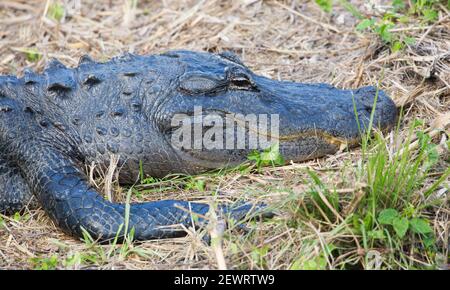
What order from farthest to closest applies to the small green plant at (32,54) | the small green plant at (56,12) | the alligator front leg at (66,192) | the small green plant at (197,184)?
the small green plant at (56,12)
the small green plant at (32,54)
the small green plant at (197,184)
the alligator front leg at (66,192)

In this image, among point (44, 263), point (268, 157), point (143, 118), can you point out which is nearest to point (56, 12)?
point (143, 118)

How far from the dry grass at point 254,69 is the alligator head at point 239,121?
0.40 feet

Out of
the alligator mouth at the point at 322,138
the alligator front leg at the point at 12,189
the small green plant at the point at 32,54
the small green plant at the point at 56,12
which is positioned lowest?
the alligator front leg at the point at 12,189

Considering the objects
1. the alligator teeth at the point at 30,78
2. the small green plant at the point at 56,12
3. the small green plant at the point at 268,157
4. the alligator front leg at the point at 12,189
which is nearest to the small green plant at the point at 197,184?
the small green plant at the point at 268,157

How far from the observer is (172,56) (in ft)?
15.2

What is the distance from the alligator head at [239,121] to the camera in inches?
170

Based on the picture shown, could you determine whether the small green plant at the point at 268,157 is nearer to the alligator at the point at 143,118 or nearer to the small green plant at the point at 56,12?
the alligator at the point at 143,118

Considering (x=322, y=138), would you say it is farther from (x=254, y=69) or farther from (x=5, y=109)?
(x=5, y=109)

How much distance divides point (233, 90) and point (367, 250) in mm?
1475

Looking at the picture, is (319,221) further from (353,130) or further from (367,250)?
(353,130)

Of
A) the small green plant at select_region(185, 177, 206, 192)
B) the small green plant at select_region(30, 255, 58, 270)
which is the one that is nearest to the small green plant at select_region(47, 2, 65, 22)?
the small green plant at select_region(185, 177, 206, 192)

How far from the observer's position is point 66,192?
13.0 ft

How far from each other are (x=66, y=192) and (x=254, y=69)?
7.51 feet

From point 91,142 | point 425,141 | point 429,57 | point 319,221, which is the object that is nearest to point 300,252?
point 319,221
